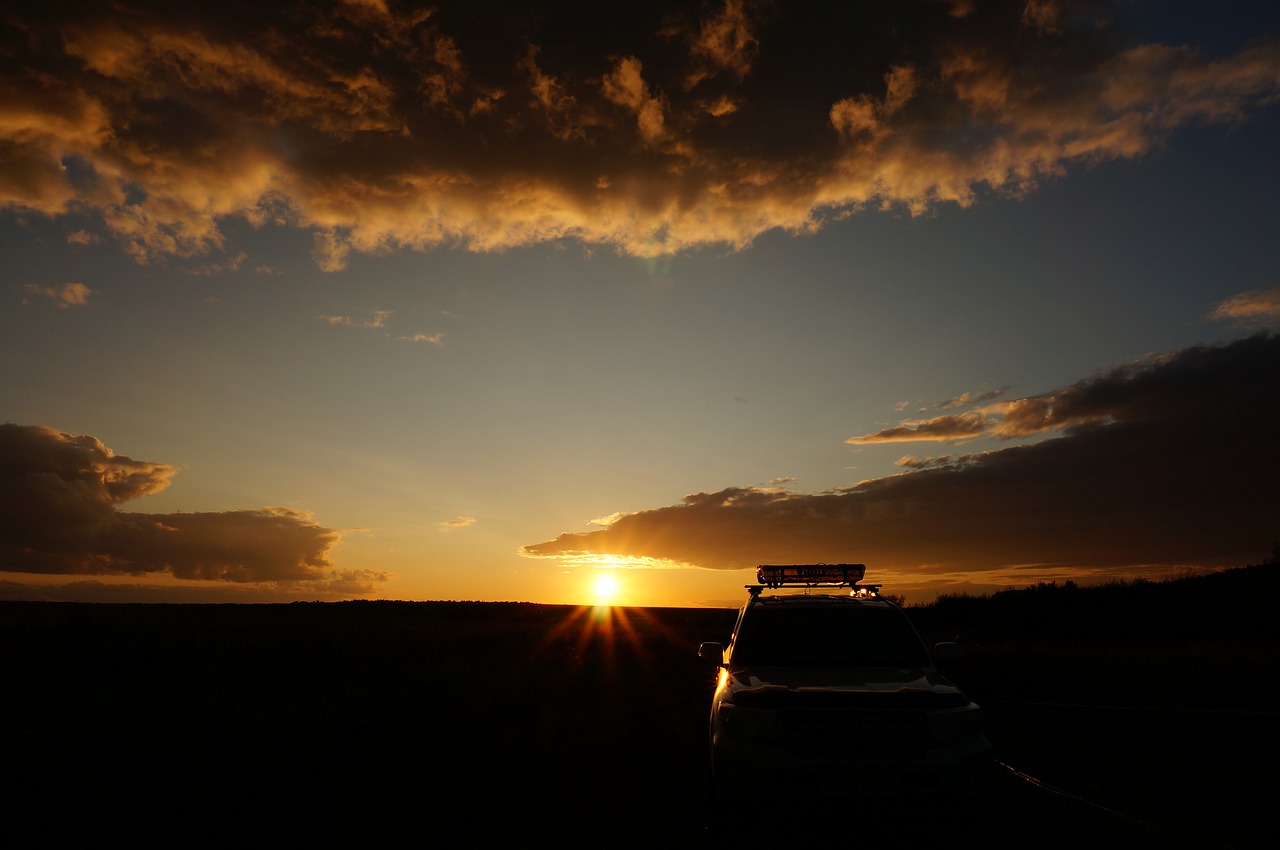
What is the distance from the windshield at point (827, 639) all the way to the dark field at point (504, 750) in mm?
1483

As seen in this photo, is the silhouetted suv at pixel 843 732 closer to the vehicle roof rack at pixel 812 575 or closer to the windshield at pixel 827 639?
the windshield at pixel 827 639

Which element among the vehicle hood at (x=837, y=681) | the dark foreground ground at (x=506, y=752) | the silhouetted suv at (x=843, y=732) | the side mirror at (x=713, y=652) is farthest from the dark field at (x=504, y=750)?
the side mirror at (x=713, y=652)

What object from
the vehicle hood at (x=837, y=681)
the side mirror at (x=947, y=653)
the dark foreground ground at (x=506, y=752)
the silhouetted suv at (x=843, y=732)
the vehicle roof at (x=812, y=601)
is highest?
the vehicle roof at (x=812, y=601)

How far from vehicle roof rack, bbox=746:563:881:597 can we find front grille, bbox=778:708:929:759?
5.06 meters

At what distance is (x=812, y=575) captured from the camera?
12.4 metres

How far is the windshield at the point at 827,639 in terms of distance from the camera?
8375 mm

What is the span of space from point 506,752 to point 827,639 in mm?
5113

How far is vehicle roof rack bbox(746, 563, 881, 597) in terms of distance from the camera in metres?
12.2

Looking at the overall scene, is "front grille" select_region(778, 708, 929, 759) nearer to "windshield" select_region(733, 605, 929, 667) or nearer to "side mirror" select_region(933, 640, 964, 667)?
"windshield" select_region(733, 605, 929, 667)

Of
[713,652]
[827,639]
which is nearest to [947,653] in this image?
[827,639]

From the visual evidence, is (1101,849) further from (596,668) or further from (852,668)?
(596,668)

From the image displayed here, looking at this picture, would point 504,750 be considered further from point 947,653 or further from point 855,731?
point 855,731

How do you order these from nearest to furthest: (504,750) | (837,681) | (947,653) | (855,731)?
(855,731) < (837,681) < (947,653) < (504,750)

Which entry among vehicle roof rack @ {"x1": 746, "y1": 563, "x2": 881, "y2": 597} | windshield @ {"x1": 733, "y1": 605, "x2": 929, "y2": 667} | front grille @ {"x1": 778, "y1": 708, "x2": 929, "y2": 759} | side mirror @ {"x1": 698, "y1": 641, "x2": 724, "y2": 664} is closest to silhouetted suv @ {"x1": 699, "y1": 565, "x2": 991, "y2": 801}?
front grille @ {"x1": 778, "y1": 708, "x2": 929, "y2": 759}
